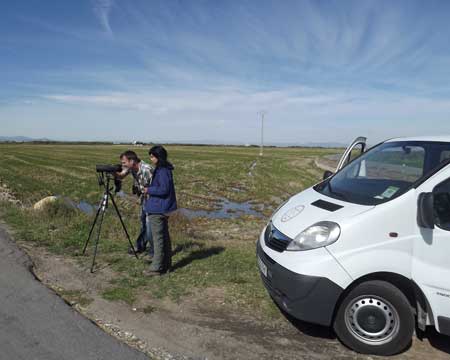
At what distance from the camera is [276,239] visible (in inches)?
159

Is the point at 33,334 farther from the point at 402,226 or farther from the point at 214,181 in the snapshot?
the point at 214,181

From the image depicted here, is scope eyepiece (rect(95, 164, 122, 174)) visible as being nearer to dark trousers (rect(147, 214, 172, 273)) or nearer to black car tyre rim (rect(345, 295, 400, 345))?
dark trousers (rect(147, 214, 172, 273))

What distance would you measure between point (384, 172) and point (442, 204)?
103 centimetres

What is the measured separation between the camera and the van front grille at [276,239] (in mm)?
3863

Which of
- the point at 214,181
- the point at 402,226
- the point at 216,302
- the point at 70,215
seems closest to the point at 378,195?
the point at 402,226

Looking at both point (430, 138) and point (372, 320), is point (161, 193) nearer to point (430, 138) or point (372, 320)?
point (372, 320)

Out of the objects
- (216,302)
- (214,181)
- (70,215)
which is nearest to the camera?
(216,302)

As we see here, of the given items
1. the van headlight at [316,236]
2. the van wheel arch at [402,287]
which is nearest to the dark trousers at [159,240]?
the van headlight at [316,236]

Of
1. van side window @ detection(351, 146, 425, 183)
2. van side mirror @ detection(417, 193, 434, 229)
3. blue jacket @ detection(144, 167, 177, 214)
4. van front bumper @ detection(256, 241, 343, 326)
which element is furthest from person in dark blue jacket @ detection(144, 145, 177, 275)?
van side mirror @ detection(417, 193, 434, 229)

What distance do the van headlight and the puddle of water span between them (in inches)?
387

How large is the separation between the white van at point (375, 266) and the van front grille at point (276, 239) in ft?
0.05

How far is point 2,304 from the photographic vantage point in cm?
436

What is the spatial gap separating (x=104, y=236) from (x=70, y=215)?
2250 mm

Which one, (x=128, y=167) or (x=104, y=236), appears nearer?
(x=128, y=167)
